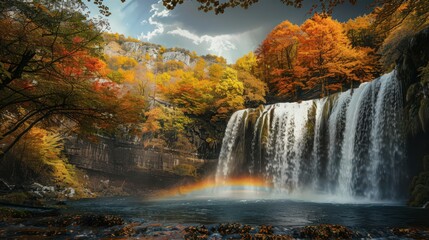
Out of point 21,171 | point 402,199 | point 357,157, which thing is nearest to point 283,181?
point 357,157

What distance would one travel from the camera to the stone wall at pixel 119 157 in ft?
74.9

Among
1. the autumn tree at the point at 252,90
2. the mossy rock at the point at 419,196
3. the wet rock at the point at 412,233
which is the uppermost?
the autumn tree at the point at 252,90

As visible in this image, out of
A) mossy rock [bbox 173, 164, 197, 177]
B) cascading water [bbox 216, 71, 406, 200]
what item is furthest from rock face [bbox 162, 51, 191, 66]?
cascading water [bbox 216, 71, 406, 200]

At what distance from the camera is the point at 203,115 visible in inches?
1096

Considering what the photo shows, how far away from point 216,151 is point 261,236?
68.4 feet

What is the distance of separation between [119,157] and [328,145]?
16764 mm

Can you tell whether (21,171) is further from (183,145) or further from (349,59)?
(349,59)

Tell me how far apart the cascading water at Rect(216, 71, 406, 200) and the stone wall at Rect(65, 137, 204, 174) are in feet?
14.2

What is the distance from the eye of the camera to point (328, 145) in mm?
17812

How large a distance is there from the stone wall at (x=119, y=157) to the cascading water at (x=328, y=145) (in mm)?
4334

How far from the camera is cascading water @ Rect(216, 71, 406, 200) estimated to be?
13.9 m

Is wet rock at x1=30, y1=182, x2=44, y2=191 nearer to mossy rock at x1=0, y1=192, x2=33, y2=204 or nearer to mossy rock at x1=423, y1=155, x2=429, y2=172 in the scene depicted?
mossy rock at x1=0, y1=192, x2=33, y2=204

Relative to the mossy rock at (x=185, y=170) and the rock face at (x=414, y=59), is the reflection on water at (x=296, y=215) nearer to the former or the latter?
the rock face at (x=414, y=59)

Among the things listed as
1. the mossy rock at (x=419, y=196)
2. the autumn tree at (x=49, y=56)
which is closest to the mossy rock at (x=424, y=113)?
the mossy rock at (x=419, y=196)
